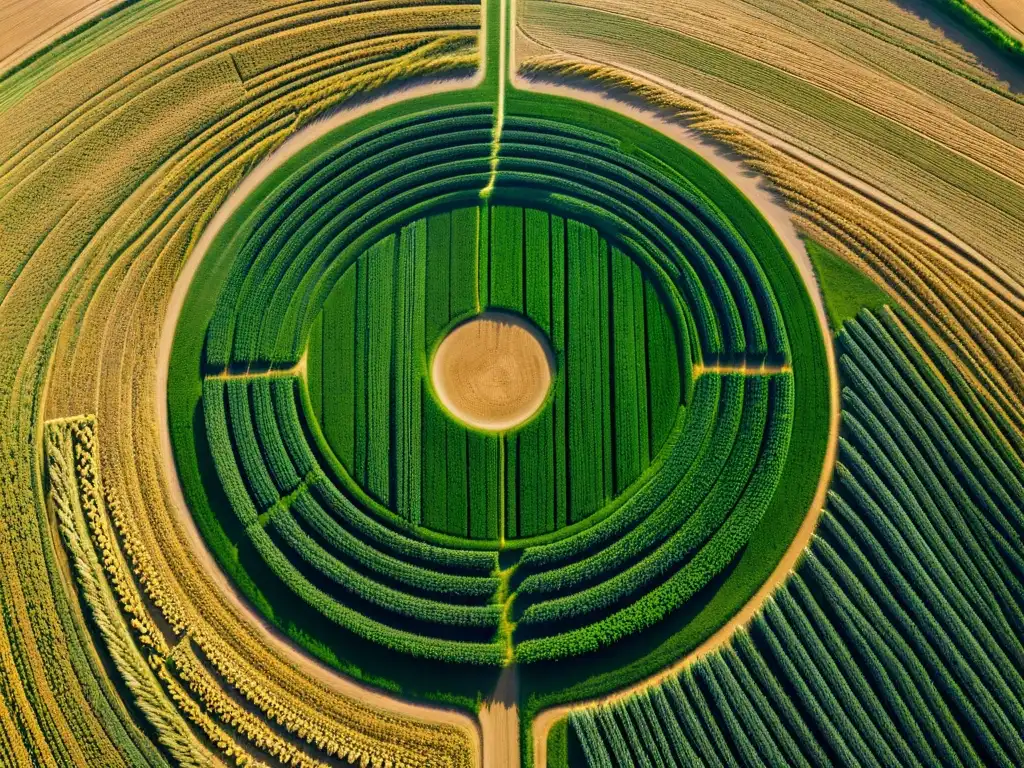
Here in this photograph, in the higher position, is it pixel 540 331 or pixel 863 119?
pixel 863 119

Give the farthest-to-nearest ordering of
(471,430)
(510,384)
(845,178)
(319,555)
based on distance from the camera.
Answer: (845,178), (510,384), (471,430), (319,555)

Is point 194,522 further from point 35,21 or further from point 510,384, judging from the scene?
point 35,21

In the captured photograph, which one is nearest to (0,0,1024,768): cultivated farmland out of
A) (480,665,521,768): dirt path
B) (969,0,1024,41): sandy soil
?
(480,665,521,768): dirt path

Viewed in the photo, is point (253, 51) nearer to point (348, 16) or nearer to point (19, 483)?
point (348, 16)

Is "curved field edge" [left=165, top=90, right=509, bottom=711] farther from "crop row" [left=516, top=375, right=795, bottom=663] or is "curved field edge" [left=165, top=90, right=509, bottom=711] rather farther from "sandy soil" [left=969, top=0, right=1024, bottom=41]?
"sandy soil" [left=969, top=0, right=1024, bottom=41]

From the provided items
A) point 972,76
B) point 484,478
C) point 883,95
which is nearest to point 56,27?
point 484,478

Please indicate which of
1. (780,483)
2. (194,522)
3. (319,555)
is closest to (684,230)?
(780,483)
